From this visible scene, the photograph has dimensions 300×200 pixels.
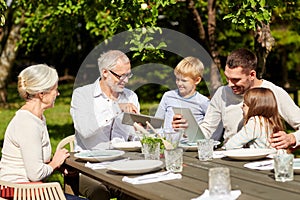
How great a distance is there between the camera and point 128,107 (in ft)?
13.3

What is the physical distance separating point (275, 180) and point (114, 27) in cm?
359

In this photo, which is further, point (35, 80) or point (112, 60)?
point (112, 60)

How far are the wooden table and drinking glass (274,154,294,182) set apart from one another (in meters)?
0.04

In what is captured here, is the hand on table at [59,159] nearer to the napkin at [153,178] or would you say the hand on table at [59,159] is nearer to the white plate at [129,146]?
the white plate at [129,146]

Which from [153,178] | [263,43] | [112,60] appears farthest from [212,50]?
[153,178]

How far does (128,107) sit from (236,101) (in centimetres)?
79

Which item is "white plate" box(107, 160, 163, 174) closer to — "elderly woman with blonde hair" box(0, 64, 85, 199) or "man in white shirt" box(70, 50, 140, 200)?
"elderly woman with blonde hair" box(0, 64, 85, 199)

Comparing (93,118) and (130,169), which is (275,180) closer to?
(130,169)

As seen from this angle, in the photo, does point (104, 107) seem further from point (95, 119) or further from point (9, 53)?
point (9, 53)

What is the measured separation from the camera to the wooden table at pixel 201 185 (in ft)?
7.78

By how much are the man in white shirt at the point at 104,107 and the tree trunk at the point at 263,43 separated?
7.66 feet

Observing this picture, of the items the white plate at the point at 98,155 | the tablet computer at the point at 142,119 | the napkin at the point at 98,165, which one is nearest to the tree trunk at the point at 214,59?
the tablet computer at the point at 142,119

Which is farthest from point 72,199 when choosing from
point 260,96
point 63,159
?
point 260,96

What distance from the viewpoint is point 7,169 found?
3.18 meters
